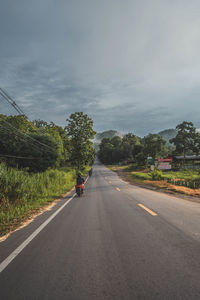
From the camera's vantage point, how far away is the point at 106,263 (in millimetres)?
3137

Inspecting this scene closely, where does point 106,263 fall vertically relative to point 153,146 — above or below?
below

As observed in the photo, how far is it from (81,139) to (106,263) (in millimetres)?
34005

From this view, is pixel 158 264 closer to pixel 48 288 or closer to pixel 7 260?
pixel 48 288

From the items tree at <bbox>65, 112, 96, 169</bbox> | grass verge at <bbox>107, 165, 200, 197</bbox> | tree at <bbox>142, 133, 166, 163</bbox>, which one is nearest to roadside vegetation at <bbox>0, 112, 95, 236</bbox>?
tree at <bbox>65, 112, 96, 169</bbox>

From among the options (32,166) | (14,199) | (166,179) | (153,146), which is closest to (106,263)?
(14,199)

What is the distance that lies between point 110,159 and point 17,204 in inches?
4132

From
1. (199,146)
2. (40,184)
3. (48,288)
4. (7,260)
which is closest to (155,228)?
(48,288)

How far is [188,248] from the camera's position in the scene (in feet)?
11.8

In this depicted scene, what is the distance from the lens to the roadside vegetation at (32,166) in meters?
Answer: 8.19

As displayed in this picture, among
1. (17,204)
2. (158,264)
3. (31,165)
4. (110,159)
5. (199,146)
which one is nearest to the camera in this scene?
(158,264)

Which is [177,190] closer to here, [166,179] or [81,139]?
[166,179]

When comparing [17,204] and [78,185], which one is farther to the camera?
[78,185]

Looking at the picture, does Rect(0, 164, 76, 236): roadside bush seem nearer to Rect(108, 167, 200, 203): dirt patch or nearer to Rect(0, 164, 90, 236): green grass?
Rect(0, 164, 90, 236): green grass

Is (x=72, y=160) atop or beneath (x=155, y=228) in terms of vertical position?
atop
